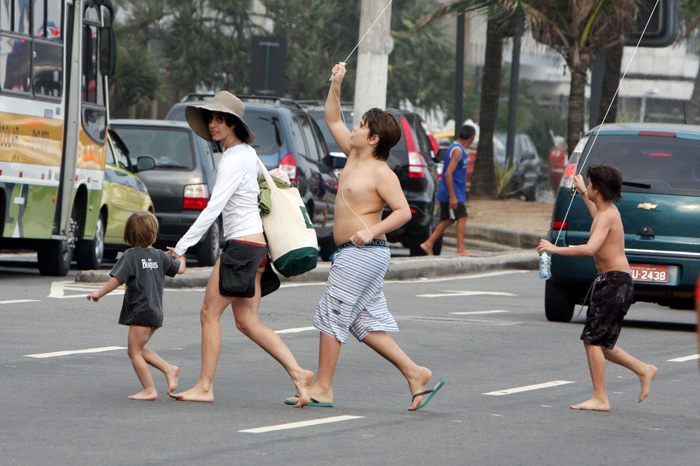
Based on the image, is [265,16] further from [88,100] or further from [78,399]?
[78,399]

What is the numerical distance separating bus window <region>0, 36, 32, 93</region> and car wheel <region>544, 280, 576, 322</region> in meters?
5.49

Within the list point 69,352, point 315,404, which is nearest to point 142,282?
point 315,404

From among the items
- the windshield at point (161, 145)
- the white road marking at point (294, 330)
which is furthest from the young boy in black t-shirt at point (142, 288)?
the windshield at point (161, 145)

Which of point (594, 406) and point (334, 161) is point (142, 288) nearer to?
point (594, 406)

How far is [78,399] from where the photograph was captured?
7.27m

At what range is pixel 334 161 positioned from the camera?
17.4 m

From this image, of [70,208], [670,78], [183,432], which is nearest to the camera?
[183,432]

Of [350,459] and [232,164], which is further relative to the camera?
[232,164]

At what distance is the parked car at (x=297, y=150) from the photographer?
1662 centimetres

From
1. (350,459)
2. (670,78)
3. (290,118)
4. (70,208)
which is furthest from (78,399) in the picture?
(670,78)

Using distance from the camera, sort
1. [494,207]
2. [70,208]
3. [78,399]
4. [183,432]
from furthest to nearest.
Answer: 1. [494,207]
2. [70,208]
3. [78,399]
4. [183,432]

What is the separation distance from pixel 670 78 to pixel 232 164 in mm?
80495

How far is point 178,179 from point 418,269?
3.06 m

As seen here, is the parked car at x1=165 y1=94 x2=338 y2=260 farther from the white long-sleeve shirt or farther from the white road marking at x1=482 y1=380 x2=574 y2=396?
the white long-sleeve shirt
